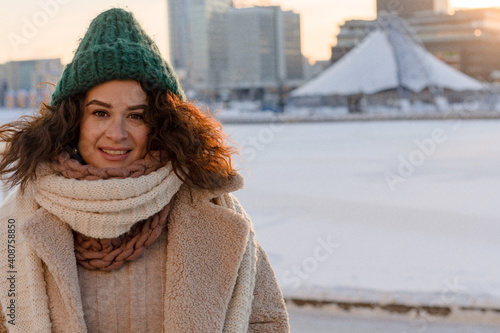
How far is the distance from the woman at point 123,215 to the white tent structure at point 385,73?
4014cm

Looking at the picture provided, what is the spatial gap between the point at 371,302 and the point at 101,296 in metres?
2.54

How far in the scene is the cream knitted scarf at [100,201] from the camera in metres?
1.35

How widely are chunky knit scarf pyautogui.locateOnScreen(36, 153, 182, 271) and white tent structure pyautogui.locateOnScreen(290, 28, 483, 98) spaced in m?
40.2

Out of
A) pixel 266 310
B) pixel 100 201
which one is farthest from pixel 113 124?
pixel 266 310

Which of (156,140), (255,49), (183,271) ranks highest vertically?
(255,49)

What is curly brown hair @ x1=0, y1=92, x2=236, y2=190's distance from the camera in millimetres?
1463

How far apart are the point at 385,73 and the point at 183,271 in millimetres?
43292

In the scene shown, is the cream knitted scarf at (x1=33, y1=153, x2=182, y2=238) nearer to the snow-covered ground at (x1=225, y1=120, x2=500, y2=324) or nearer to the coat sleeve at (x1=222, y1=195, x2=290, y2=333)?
the coat sleeve at (x1=222, y1=195, x2=290, y2=333)

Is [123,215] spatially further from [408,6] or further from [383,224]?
[408,6]

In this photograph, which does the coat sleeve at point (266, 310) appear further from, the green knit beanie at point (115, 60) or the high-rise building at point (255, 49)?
the high-rise building at point (255, 49)

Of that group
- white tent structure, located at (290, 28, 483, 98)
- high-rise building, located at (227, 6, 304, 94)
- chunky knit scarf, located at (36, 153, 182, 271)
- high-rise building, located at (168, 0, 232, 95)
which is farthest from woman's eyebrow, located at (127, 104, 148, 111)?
high-rise building, located at (168, 0, 232, 95)

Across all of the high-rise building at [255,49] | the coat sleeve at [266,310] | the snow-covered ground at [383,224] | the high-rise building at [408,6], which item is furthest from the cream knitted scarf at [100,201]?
the high-rise building at [255,49]

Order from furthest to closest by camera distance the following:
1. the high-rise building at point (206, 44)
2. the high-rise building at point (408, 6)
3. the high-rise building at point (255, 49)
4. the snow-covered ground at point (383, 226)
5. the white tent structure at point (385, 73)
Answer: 1. the high-rise building at point (206, 44)
2. the high-rise building at point (255, 49)
3. the high-rise building at point (408, 6)
4. the white tent structure at point (385, 73)
5. the snow-covered ground at point (383, 226)

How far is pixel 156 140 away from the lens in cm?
151
